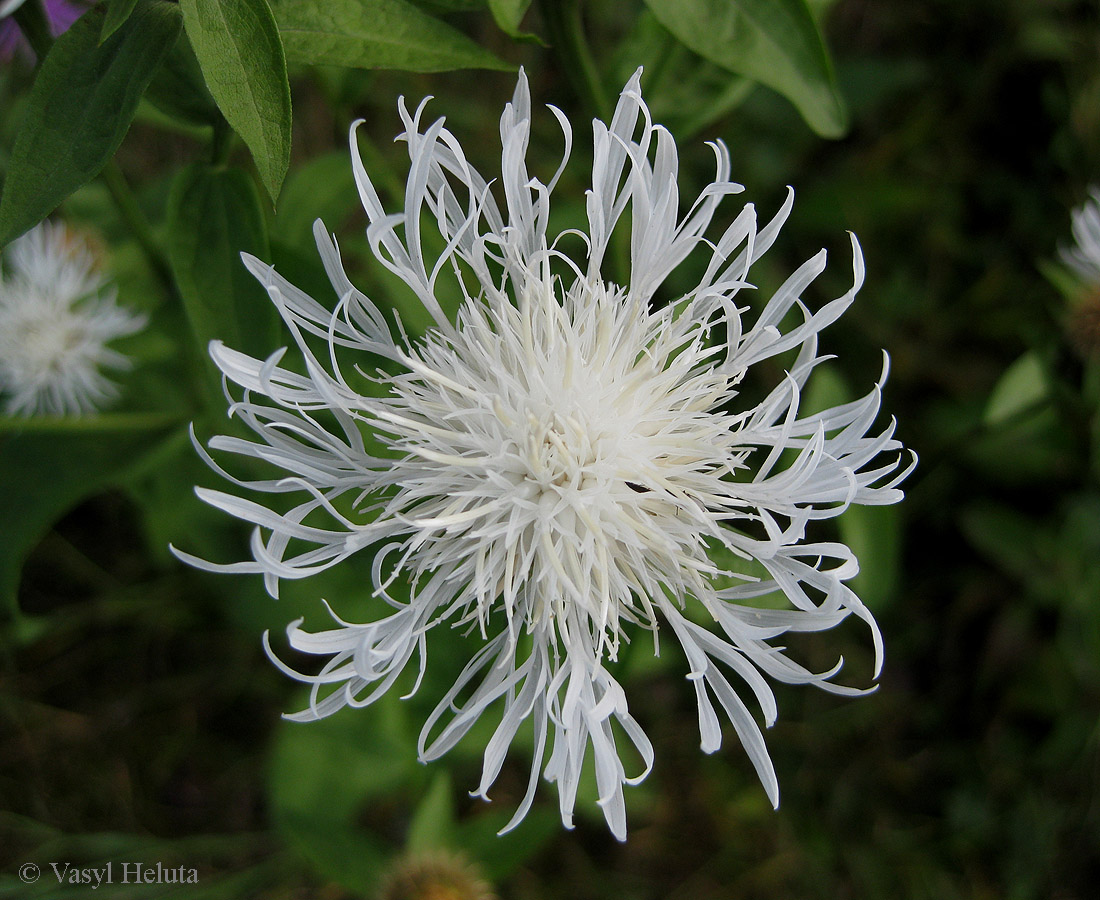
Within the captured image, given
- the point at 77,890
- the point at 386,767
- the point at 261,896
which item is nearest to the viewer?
the point at 77,890

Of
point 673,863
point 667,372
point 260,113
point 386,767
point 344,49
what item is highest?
point 344,49

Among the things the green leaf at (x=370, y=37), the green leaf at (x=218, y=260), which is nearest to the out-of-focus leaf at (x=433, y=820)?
the green leaf at (x=218, y=260)

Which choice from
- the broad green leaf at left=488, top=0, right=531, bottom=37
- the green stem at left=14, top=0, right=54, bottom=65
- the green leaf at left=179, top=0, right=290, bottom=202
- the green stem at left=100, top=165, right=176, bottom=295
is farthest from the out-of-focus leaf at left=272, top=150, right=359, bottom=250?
the green leaf at left=179, top=0, right=290, bottom=202

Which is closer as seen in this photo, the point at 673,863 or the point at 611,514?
the point at 611,514

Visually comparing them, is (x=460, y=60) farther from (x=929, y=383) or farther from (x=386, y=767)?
(x=929, y=383)

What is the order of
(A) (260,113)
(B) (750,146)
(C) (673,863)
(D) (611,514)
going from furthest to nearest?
(B) (750,146)
(C) (673,863)
(D) (611,514)
(A) (260,113)

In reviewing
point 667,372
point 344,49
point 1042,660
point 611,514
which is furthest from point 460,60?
point 1042,660

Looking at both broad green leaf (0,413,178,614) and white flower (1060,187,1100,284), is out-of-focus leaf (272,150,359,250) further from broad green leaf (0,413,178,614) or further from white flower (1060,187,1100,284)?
white flower (1060,187,1100,284)
